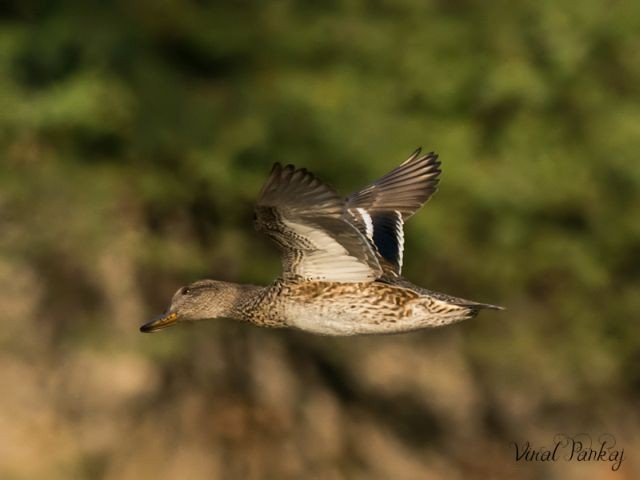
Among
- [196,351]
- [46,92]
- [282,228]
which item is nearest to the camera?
[282,228]

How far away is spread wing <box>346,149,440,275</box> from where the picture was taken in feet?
24.6

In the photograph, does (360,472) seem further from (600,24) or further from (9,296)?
(600,24)

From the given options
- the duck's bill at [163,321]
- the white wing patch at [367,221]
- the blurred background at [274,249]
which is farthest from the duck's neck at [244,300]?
the blurred background at [274,249]

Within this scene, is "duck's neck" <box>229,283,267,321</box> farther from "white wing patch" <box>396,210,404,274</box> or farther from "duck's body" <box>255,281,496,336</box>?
"white wing patch" <box>396,210,404,274</box>

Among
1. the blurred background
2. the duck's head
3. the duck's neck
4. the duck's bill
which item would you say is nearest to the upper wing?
the duck's neck

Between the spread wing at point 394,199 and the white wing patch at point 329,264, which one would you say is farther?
the spread wing at point 394,199

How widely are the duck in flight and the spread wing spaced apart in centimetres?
9

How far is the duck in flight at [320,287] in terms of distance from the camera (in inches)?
249

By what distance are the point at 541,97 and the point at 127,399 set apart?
4.16 meters

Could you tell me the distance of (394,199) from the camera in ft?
25.0

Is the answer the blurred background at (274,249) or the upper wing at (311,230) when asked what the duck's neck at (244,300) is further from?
the blurred background at (274,249)

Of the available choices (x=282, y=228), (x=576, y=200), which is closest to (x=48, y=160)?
(x=576, y=200)

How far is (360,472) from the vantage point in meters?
→ 13.4

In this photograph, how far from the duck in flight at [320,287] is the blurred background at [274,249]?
4.17 m
